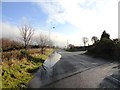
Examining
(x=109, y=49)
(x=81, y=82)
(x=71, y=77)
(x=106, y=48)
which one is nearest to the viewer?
(x=81, y=82)

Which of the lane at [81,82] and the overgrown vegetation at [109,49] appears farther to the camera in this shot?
the overgrown vegetation at [109,49]

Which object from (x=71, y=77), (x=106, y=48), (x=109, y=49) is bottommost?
(x=71, y=77)

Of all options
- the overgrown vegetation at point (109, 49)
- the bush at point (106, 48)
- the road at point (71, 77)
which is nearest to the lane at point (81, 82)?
the road at point (71, 77)

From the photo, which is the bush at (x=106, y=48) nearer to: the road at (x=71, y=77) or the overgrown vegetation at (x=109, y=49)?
the overgrown vegetation at (x=109, y=49)

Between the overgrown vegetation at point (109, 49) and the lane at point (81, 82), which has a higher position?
the overgrown vegetation at point (109, 49)

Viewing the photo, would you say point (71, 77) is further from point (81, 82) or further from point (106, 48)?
point (106, 48)

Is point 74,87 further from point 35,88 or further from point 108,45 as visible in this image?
point 108,45

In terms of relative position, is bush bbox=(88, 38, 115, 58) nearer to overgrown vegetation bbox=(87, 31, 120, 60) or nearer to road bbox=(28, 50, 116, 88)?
overgrown vegetation bbox=(87, 31, 120, 60)

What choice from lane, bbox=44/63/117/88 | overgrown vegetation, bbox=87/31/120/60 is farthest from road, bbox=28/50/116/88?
overgrown vegetation, bbox=87/31/120/60

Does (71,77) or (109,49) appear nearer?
(71,77)

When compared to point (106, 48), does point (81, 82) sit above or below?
below

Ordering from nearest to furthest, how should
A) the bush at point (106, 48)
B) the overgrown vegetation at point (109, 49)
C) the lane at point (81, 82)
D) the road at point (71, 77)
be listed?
the lane at point (81, 82) < the road at point (71, 77) < the overgrown vegetation at point (109, 49) < the bush at point (106, 48)

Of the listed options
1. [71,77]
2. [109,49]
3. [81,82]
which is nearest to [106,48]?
[109,49]

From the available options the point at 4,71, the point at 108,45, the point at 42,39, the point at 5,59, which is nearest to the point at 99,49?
the point at 108,45
